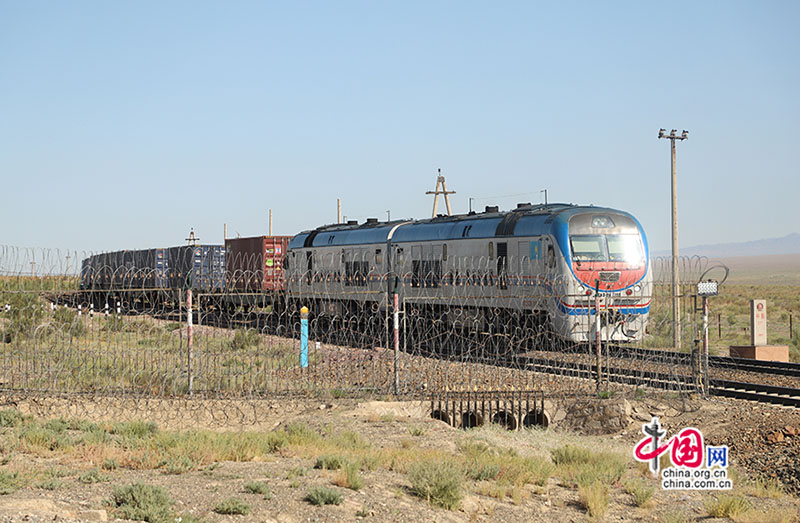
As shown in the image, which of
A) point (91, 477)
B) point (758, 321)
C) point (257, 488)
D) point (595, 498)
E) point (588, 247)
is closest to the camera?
point (257, 488)

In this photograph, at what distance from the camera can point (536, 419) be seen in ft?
55.9

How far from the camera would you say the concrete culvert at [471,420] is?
16703 millimetres

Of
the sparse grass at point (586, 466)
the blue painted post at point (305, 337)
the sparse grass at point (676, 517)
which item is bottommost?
the sparse grass at point (676, 517)

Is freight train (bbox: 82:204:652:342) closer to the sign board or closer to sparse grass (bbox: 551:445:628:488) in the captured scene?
the sign board

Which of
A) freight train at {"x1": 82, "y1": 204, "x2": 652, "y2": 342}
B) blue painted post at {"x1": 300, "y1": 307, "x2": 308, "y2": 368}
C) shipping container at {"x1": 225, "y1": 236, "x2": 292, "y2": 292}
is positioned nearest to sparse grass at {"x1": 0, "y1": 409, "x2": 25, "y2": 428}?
freight train at {"x1": 82, "y1": 204, "x2": 652, "y2": 342}

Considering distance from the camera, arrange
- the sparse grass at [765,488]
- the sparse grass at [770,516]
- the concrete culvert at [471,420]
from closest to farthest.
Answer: the sparse grass at [770,516], the sparse grass at [765,488], the concrete culvert at [471,420]

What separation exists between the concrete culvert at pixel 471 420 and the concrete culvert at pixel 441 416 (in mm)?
293

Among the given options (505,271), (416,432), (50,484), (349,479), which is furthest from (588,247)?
(50,484)

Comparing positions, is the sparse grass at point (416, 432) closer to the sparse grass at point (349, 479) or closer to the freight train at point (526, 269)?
the sparse grass at point (349, 479)

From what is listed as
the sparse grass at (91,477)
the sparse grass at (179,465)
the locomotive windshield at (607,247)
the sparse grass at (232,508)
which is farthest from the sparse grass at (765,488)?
the locomotive windshield at (607,247)

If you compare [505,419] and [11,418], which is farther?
[505,419]

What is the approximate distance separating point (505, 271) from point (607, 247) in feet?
10.4

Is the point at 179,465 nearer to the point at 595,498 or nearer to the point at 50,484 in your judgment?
the point at 50,484

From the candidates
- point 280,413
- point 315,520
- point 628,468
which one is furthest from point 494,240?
point 315,520
